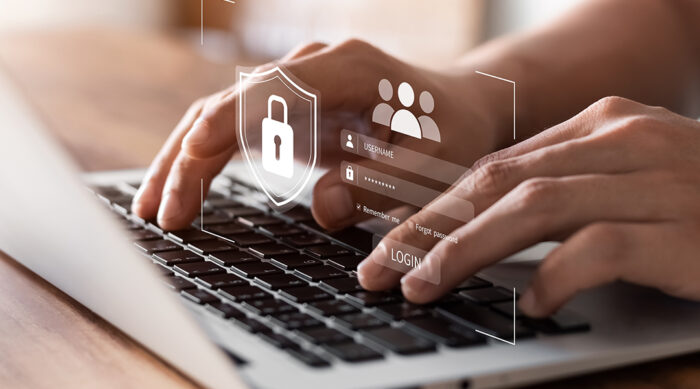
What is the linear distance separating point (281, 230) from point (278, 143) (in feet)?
0.23

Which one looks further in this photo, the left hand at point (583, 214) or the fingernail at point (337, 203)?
the fingernail at point (337, 203)

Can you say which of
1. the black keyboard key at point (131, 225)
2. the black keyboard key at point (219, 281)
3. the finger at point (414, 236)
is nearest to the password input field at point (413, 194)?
the finger at point (414, 236)

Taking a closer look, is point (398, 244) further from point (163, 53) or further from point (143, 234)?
point (163, 53)

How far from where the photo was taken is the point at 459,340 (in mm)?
461

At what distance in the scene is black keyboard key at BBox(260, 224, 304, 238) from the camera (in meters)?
0.69

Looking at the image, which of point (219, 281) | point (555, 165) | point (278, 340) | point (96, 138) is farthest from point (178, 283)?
point (96, 138)

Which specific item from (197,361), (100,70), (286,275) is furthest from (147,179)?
(100,70)

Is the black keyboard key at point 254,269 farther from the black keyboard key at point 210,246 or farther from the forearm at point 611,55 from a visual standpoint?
the forearm at point 611,55

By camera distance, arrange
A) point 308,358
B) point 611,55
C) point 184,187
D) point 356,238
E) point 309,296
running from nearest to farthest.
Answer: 1. point 308,358
2. point 309,296
3. point 356,238
4. point 184,187
5. point 611,55

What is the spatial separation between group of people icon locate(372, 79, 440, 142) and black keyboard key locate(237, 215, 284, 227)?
16cm

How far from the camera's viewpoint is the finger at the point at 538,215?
1.65ft

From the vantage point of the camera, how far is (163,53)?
70.5 inches

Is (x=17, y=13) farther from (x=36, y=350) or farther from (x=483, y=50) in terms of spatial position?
(x=36, y=350)

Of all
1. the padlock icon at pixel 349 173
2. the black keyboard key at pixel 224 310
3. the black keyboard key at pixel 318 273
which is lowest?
the black keyboard key at pixel 318 273
